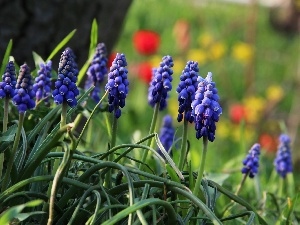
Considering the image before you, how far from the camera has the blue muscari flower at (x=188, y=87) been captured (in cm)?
216

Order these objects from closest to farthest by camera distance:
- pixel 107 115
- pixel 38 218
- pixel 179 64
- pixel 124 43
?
pixel 38 218
pixel 107 115
pixel 179 64
pixel 124 43

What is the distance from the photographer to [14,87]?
2.04 meters

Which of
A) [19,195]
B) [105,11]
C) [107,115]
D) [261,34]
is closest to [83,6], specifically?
[105,11]

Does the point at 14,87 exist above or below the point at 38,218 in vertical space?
above

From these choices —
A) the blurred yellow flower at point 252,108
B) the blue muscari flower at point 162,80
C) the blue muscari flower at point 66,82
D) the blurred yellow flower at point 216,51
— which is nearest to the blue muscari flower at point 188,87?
the blue muscari flower at point 162,80

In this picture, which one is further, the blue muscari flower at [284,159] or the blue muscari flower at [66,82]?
the blue muscari flower at [284,159]

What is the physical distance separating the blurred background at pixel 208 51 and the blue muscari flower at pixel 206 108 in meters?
0.30

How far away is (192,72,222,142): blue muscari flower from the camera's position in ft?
6.51

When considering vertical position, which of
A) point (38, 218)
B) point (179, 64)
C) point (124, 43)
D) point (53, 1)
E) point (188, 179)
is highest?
→ point (124, 43)

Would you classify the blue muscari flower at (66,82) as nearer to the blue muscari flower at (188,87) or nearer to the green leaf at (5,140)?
the green leaf at (5,140)

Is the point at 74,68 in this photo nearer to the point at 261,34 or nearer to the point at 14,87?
the point at 14,87

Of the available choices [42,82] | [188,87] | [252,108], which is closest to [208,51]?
[252,108]

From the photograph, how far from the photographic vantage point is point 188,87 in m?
2.17

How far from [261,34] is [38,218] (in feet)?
29.9
